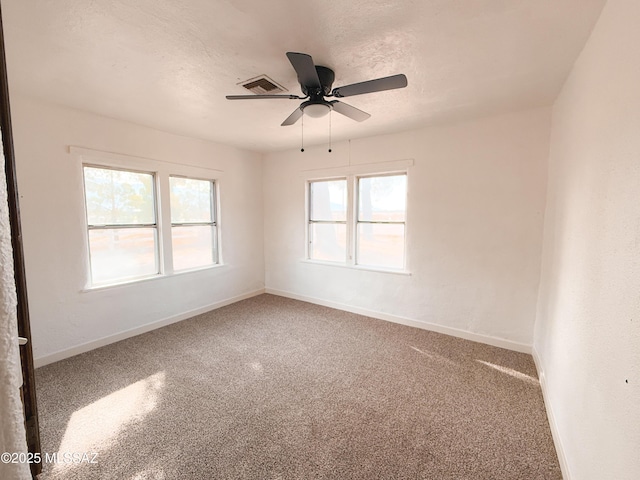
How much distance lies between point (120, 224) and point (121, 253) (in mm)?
358

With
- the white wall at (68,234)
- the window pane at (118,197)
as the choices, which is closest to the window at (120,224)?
the window pane at (118,197)

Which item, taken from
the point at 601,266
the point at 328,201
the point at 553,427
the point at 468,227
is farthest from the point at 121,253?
the point at 553,427

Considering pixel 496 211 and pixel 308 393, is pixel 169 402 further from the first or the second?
pixel 496 211

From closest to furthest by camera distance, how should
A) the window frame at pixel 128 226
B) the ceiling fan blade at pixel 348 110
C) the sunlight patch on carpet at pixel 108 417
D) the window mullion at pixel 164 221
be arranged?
the sunlight patch on carpet at pixel 108 417 < the ceiling fan blade at pixel 348 110 < the window frame at pixel 128 226 < the window mullion at pixel 164 221

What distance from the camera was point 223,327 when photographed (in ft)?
12.2

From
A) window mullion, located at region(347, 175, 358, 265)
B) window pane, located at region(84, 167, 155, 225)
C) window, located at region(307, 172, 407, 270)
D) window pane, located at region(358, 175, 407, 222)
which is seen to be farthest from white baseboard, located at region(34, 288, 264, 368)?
window pane, located at region(358, 175, 407, 222)

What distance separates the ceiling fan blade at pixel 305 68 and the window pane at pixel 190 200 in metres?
2.74

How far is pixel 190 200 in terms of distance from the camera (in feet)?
13.6

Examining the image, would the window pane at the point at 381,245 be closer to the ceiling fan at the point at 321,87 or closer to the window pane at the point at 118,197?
the ceiling fan at the point at 321,87

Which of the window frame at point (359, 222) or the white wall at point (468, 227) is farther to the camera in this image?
the window frame at point (359, 222)

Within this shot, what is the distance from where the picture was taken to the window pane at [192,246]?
157 inches

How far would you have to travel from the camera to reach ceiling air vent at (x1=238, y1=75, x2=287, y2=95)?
2241 mm

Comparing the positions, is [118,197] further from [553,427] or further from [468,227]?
[553,427]

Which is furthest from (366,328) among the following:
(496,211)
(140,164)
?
(140,164)
